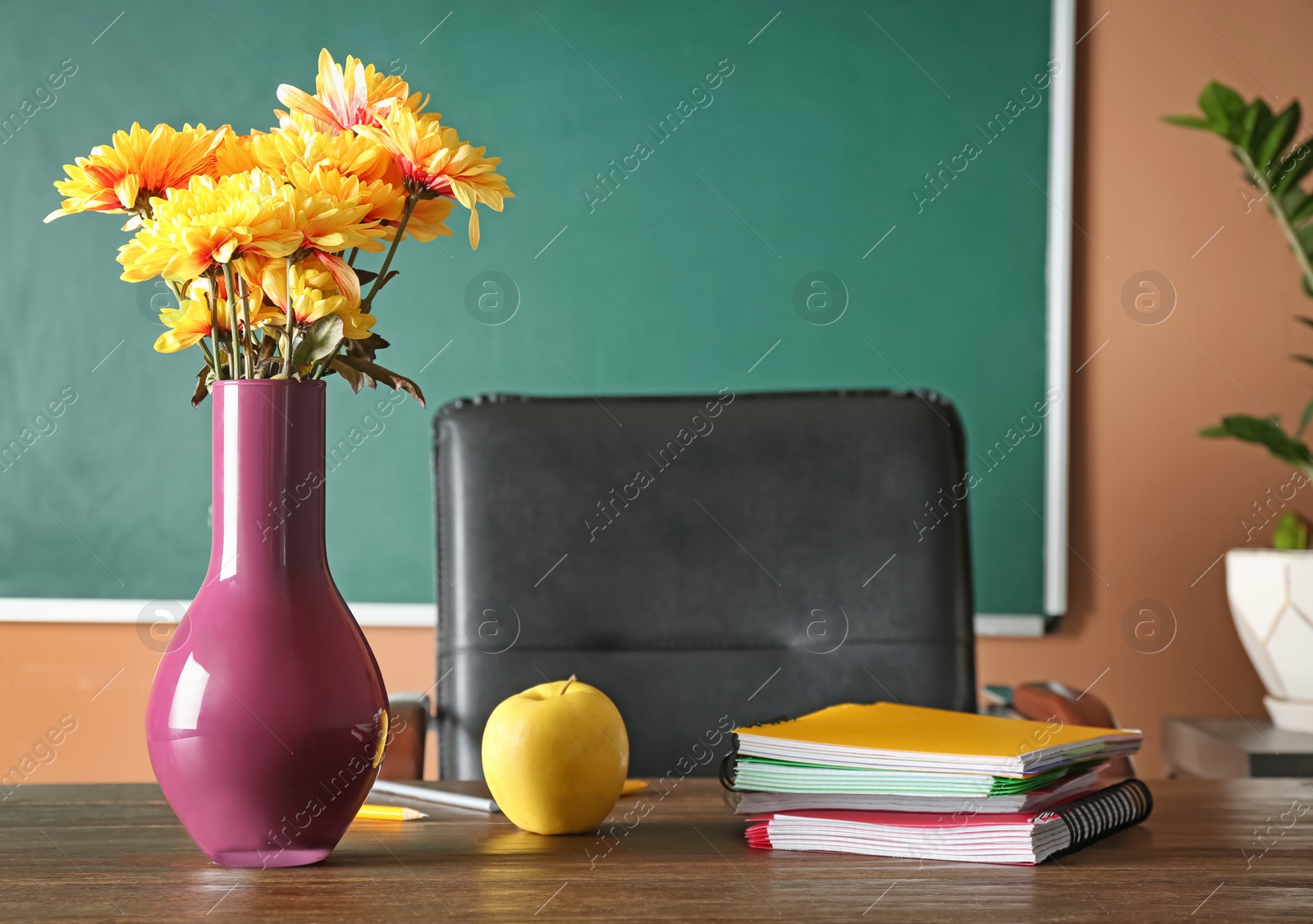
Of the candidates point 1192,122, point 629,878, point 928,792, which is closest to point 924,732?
point 928,792

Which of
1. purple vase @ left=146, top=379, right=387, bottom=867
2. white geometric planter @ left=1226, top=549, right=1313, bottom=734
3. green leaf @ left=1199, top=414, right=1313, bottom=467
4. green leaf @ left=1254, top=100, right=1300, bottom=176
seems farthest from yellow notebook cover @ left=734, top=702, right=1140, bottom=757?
green leaf @ left=1254, top=100, right=1300, bottom=176

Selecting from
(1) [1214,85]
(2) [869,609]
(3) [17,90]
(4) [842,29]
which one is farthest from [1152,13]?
(3) [17,90]

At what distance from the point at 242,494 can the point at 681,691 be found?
767mm

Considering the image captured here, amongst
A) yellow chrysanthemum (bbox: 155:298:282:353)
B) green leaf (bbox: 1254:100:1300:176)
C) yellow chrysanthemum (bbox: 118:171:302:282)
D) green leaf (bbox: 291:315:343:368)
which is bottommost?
green leaf (bbox: 291:315:343:368)

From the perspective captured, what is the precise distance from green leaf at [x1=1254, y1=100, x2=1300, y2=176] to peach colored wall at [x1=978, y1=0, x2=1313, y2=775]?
0.84ft

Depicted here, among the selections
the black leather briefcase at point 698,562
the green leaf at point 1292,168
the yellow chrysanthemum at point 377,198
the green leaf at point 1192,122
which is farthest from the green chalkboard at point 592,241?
the yellow chrysanthemum at point 377,198

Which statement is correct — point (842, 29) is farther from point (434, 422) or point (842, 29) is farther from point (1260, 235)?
point (434, 422)

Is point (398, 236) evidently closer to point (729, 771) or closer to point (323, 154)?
point (323, 154)

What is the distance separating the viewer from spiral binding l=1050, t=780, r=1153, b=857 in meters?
0.63

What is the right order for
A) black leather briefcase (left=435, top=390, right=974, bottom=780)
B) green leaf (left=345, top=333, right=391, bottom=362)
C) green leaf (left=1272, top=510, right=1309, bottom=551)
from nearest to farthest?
green leaf (left=345, top=333, right=391, bottom=362) → black leather briefcase (left=435, top=390, right=974, bottom=780) → green leaf (left=1272, top=510, right=1309, bottom=551)

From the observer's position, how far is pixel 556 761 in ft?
2.15

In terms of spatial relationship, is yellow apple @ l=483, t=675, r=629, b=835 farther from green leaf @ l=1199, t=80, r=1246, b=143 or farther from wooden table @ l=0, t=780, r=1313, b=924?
green leaf @ l=1199, t=80, r=1246, b=143

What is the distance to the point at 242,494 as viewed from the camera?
0.58 meters

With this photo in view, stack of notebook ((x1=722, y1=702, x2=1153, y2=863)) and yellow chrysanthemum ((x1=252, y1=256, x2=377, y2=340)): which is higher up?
yellow chrysanthemum ((x1=252, y1=256, x2=377, y2=340))
